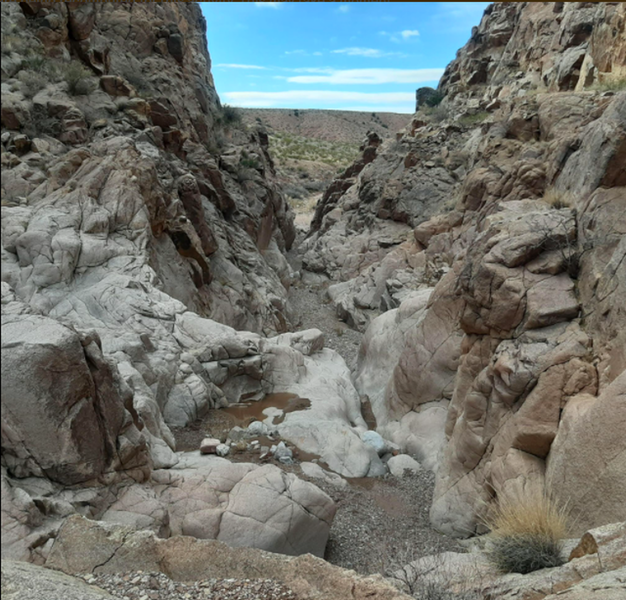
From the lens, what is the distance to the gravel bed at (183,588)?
4160 mm

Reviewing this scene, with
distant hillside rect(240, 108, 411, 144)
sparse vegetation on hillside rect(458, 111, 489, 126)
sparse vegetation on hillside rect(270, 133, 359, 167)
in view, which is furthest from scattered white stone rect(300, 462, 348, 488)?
distant hillside rect(240, 108, 411, 144)

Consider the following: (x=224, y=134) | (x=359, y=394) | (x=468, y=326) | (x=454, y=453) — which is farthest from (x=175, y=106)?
(x=454, y=453)

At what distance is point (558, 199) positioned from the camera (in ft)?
34.8

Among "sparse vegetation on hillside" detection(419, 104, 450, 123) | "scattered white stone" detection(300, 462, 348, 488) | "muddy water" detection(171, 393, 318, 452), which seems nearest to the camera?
"scattered white stone" detection(300, 462, 348, 488)

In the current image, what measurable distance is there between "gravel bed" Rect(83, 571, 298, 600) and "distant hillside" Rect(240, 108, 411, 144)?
9406cm

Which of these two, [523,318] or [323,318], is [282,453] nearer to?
[523,318]

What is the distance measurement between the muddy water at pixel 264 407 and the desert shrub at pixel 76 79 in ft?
43.2

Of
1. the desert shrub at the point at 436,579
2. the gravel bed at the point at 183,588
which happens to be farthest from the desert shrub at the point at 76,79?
the desert shrub at the point at 436,579

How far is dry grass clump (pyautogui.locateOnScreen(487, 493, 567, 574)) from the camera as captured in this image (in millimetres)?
5383

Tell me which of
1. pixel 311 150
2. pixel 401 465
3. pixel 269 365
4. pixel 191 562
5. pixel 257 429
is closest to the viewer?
pixel 191 562

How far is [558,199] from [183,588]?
10493mm

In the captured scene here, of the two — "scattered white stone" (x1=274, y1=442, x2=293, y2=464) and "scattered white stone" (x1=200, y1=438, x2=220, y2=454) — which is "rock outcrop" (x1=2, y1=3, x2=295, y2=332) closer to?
"scattered white stone" (x1=200, y1=438, x2=220, y2=454)

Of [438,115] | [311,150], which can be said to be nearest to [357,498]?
[438,115]

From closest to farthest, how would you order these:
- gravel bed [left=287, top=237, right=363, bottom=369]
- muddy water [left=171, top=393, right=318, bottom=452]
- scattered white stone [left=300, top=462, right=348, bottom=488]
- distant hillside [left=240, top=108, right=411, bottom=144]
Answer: scattered white stone [left=300, top=462, right=348, bottom=488], muddy water [left=171, top=393, right=318, bottom=452], gravel bed [left=287, top=237, right=363, bottom=369], distant hillside [left=240, top=108, right=411, bottom=144]
